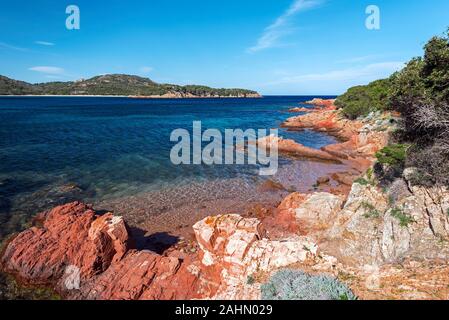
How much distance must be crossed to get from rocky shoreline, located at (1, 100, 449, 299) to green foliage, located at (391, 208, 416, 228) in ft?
0.11

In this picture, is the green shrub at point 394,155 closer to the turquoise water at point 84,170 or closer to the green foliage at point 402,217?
the green foliage at point 402,217

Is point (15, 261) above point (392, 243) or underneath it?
underneath

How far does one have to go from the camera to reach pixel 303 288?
743 cm

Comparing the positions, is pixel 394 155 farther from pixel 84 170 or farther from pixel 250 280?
pixel 84 170

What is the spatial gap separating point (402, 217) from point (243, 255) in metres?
6.12

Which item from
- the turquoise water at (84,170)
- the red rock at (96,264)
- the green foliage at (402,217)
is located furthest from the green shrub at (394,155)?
the turquoise water at (84,170)

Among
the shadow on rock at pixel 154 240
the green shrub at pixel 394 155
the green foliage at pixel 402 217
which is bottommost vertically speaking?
the shadow on rock at pixel 154 240

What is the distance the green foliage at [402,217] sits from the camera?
991 cm

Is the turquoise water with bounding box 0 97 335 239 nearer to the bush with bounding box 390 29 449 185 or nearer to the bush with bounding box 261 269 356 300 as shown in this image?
the bush with bounding box 390 29 449 185

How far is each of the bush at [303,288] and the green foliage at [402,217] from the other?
418 centimetres

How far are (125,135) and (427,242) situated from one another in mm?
41516
